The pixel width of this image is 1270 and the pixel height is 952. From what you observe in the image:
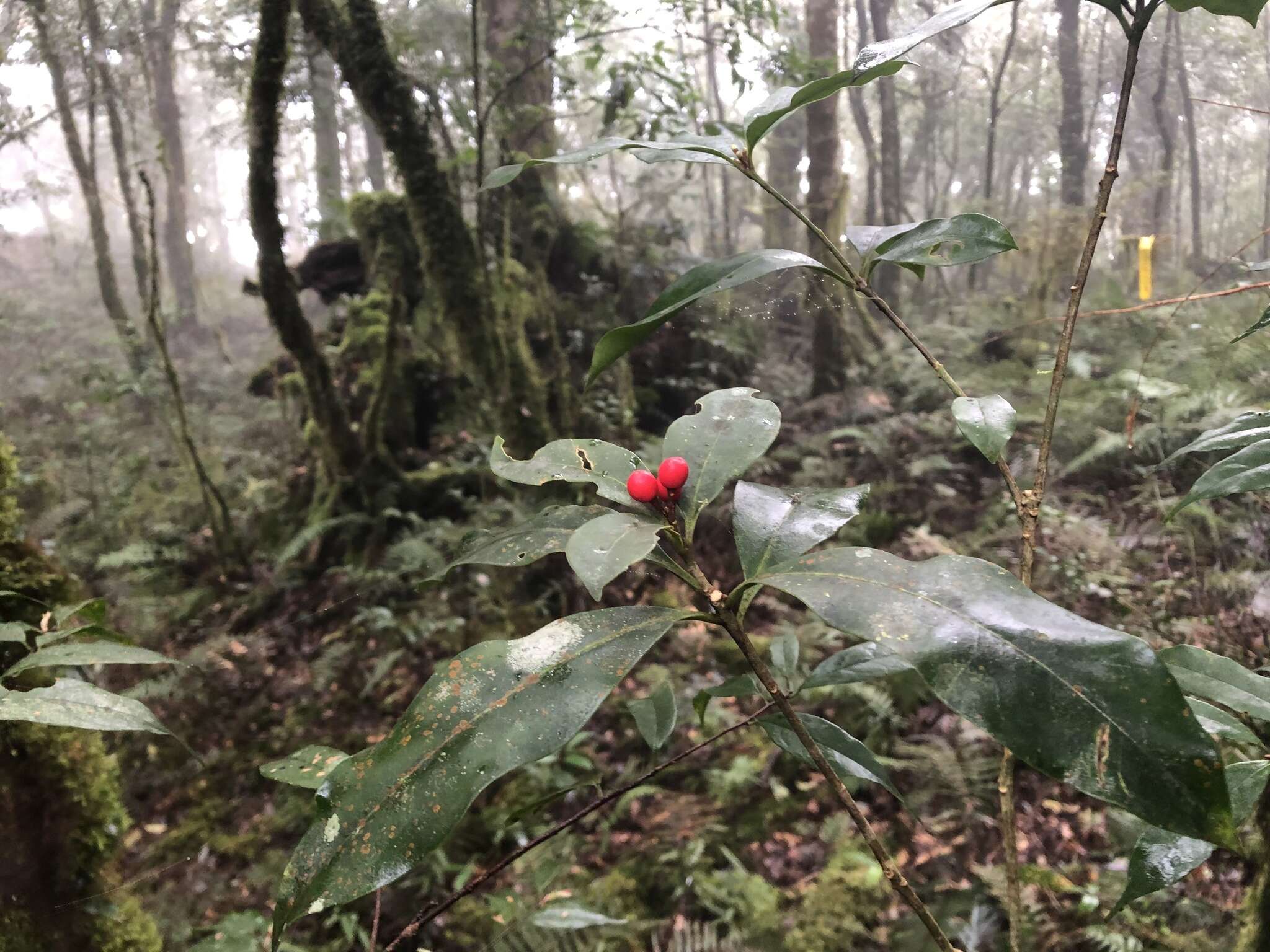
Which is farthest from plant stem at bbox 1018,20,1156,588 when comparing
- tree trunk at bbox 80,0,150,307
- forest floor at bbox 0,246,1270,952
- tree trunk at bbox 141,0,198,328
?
tree trunk at bbox 141,0,198,328

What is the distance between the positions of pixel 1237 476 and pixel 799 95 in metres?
0.71

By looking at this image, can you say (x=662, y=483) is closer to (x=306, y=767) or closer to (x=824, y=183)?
(x=306, y=767)

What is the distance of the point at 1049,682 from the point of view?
51 cm

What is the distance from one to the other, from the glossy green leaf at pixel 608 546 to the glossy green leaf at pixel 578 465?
0.09 meters

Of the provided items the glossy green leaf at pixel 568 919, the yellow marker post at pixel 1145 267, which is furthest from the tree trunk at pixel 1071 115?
the glossy green leaf at pixel 568 919

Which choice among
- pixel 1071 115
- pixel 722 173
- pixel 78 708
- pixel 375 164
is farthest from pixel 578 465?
pixel 375 164

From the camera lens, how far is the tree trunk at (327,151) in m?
7.72

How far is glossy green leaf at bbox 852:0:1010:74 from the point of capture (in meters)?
0.73

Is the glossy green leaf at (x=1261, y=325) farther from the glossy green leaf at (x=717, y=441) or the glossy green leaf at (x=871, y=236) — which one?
the glossy green leaf at (x=717, y=441)

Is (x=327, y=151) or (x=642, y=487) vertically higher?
(x=327, y=151)

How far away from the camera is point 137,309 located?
1523 cm

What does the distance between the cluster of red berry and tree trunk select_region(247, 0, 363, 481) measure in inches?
180

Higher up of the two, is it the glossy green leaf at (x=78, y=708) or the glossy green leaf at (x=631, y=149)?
the glossy green leaf at (x=631, y=149)

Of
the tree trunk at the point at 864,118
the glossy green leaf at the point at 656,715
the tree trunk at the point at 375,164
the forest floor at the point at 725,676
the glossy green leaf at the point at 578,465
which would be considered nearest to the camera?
the glossy green leaf at the point at 578,465
